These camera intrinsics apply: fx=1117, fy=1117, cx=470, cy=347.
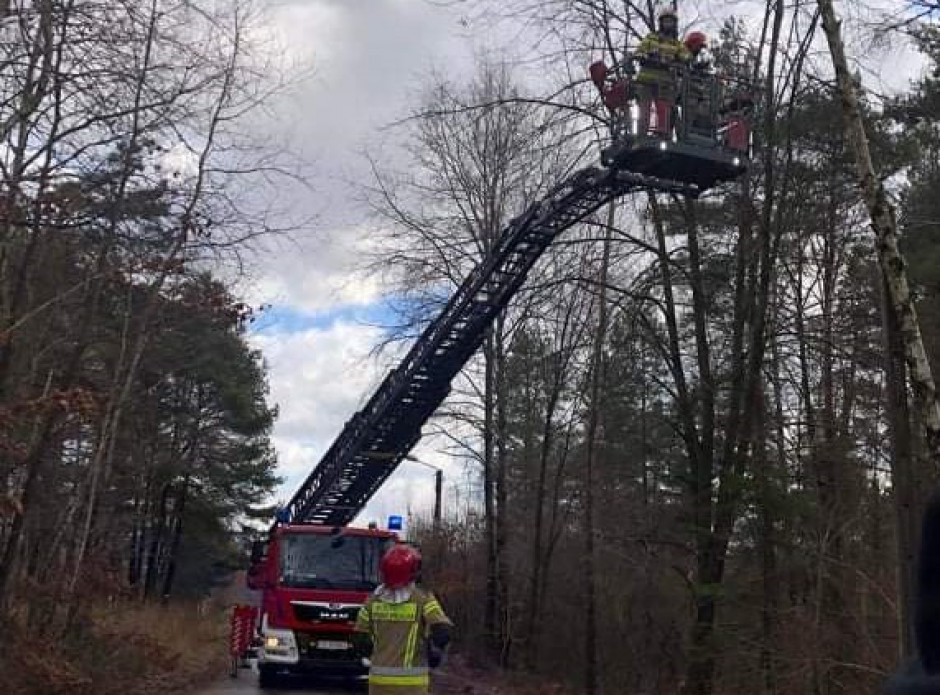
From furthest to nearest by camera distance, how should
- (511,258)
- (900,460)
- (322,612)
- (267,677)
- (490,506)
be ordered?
(490,506)
(267,677)
(322,612)
(511,258)
(900,460)

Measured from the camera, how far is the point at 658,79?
1303 centimetres

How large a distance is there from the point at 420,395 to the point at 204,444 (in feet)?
93.4

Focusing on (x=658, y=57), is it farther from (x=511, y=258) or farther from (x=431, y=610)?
(x=431, y=610)

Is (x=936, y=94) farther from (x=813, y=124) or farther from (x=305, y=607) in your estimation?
(x=305, y=607)

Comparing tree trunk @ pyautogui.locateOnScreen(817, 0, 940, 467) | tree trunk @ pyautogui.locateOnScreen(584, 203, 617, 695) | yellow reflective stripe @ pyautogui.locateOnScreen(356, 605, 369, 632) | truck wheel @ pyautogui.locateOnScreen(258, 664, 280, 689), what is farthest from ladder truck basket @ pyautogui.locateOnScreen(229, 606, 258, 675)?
tree trunk @ pyautogui.locateOnScreen(817, 0, 940, 467)

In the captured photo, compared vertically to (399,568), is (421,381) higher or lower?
higher

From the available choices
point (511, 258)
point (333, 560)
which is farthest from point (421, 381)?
point (333, 560)

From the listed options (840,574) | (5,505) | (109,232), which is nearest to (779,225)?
(840,574)

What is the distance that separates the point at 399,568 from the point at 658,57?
815 centimetres

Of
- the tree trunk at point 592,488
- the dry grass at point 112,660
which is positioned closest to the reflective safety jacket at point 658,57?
the tree trunk at point 592,488

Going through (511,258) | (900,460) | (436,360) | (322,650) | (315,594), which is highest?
(511,258)

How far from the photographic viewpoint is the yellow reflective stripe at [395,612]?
23.9 feet

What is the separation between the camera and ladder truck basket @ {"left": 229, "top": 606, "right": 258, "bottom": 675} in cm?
1919

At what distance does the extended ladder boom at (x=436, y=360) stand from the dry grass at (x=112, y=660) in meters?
3.36
